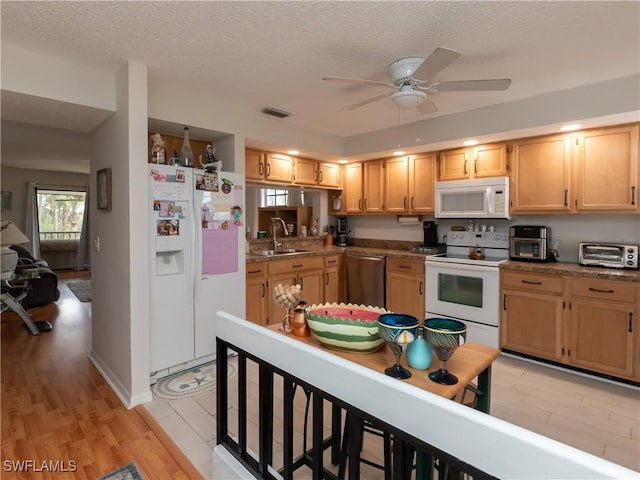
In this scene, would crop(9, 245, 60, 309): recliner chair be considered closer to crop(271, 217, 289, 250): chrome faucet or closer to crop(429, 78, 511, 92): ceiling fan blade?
crop(271, 217, 289, 250): chrome faucet

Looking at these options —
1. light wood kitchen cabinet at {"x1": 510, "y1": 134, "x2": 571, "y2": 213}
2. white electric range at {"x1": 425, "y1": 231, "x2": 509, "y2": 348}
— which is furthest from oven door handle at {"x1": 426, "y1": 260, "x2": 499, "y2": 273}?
light wood kitchen cabinet at {"x1": 510, "y1": 134, "x2": 571, "y2": 213}

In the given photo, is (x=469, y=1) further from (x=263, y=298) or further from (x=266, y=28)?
(x=263, y=298)

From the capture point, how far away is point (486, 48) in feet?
7.04

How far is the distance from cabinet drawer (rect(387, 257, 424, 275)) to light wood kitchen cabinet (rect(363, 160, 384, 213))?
Answer: 0.73m

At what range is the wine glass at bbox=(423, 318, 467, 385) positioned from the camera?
117cm

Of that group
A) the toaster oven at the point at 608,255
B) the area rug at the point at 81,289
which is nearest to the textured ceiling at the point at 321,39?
the toaster oven at the point at 608,255

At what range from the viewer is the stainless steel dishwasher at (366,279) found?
4.14 m

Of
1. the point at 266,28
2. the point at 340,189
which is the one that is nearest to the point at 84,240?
the point at 340,189

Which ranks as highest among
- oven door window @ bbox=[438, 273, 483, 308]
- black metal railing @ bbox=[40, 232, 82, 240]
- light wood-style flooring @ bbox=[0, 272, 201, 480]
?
black metal railing @ bbox=[40, 232, 82, 240]

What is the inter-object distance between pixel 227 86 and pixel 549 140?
9.49ft

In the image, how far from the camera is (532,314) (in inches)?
121

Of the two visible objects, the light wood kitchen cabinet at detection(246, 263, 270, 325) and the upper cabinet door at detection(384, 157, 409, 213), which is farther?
the upper cabinet door at detection(384, 157, 409, 213)

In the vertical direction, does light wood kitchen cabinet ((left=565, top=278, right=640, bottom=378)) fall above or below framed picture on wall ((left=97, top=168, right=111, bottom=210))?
below

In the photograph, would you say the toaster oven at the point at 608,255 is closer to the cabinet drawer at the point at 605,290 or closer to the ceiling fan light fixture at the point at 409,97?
the cabinet drawer at the point at 605,290
